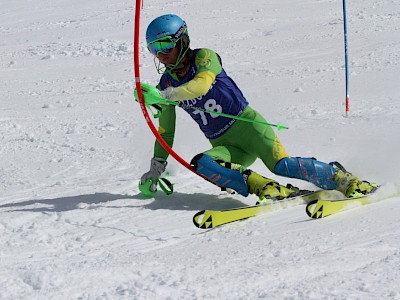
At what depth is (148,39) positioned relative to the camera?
18.3 ft

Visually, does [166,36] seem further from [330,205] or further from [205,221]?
[330,205]

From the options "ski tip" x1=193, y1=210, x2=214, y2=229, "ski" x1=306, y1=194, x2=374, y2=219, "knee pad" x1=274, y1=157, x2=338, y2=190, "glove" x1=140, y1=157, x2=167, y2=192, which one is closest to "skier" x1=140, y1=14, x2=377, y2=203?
"knee pad" x1=274, y1=157, x2=338, y2=190

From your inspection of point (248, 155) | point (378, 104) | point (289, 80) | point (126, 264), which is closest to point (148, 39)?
point (248, 155)

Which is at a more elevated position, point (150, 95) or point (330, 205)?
point (150, 95)

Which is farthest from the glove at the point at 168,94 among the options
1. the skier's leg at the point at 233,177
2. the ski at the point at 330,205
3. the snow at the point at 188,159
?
the ski at the point at 330,205

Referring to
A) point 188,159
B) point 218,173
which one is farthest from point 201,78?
point 188,159

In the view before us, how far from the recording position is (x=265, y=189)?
5.38 m

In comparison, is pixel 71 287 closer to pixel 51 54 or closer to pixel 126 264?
pixel 126 264

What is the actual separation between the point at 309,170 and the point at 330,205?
0.61 meters

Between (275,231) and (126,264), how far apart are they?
1.10m

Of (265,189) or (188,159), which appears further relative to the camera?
(188,159)

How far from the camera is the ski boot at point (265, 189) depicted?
210 inches

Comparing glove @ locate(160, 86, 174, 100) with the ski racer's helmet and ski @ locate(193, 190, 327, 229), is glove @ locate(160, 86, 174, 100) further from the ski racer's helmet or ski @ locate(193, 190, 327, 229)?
ski @ locate(193, 190, 327, 229)

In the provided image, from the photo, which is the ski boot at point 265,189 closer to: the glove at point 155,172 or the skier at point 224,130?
the skier at point 224,130
